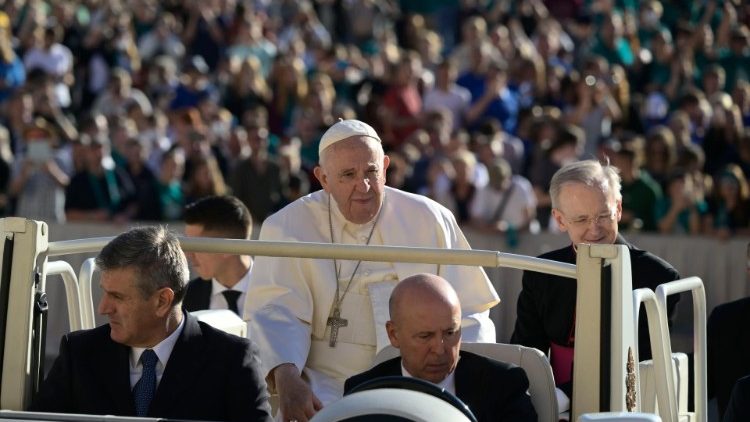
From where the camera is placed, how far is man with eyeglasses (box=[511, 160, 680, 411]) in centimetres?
659

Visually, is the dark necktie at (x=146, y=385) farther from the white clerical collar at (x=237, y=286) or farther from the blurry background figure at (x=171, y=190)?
the blurry background figure at (x=171, y=190)

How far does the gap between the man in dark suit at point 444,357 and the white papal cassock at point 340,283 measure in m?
1.28

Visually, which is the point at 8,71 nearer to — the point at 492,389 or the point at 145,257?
the point at 145,257

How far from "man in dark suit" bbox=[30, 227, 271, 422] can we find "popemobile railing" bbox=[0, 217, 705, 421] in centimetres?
16

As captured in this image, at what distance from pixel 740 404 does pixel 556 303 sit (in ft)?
4.03

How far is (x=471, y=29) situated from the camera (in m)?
18.3

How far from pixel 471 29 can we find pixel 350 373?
1190cm

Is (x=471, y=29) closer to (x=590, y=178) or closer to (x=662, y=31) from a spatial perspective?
(x=662, y=31)

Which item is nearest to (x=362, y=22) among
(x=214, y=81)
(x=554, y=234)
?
(x=214, y=81)

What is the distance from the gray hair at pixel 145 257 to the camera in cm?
518

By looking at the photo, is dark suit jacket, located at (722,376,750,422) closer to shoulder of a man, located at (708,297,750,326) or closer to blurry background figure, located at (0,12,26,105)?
shoulder of a man, located at (708,297,750,326)

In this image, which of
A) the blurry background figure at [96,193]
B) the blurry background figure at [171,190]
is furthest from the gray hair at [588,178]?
the blurry background figure at [96,193]

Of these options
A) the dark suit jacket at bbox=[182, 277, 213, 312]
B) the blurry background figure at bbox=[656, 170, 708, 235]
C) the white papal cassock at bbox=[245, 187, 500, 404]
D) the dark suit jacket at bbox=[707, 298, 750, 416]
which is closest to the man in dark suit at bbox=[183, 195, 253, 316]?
the dark suit jacket at bbox=[182, 277, 213, 312]

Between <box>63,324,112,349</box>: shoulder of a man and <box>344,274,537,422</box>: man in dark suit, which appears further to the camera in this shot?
<box>63,324,112,349</box>: shoulder of a man
